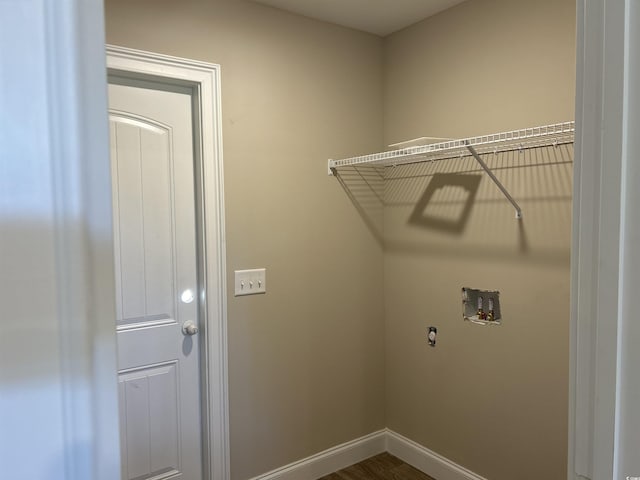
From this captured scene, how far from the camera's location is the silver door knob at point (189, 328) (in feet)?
7.32

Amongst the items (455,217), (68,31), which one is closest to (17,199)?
(68,31)

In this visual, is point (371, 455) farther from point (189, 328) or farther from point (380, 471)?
point (189, 328)

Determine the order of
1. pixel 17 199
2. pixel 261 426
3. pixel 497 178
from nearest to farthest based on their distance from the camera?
pixel 17 199 < pixel 497 178 < pixel 261 426

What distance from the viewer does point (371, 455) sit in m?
2.85

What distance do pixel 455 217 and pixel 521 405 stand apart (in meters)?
0.98

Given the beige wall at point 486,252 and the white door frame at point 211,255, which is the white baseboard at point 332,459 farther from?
the white door frame at point 211,255

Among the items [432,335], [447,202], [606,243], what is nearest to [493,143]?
[447,202]

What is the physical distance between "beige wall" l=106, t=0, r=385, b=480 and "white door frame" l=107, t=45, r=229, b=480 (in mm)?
57

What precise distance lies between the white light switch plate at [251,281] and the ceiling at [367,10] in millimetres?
1371

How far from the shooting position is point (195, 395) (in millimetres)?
2283

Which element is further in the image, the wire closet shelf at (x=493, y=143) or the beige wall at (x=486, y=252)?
the beige wall at (x=486, y=252)

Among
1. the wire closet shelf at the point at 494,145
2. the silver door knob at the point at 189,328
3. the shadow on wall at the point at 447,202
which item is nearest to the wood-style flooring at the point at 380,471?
the silver door knob at the point at 189,328

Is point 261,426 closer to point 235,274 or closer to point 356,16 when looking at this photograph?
point 235,274

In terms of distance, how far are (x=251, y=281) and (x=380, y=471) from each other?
1.40 m
